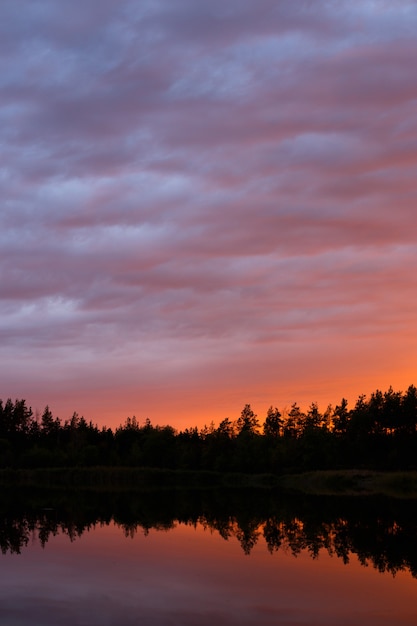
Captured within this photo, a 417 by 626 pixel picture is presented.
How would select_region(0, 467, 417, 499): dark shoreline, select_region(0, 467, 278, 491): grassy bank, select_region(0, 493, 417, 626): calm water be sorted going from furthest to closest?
select_region(0, 467, 278, 491): grassy bank → select_region(0, 467, 417, 499): dark shoreline → select_region(0, 493, 417, 626): calm water

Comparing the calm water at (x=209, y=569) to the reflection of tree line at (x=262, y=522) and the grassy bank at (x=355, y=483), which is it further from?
the grassy bank at (x=355, y=483)

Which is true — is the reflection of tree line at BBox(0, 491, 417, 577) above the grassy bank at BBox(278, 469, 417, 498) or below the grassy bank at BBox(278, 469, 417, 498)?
above

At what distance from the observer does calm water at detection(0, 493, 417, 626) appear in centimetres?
1795

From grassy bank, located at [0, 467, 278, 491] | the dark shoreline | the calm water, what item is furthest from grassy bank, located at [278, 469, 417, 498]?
the calm water

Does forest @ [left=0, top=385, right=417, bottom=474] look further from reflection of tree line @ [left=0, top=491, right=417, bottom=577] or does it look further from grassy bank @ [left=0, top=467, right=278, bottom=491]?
reflection of tree line @ [left=0, top=491, right=417, bottom=577]

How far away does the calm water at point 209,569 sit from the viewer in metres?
18.0

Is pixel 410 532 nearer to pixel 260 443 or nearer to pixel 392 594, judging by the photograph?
pixel 392 594

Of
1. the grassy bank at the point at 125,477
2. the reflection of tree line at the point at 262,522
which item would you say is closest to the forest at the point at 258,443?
the grassy bank at the point at 125,477

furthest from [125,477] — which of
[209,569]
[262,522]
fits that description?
[209,569]

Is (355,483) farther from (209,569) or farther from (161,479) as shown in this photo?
(209,569)

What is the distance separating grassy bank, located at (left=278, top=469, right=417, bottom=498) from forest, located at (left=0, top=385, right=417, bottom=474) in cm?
1672

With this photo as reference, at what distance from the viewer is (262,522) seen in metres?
42.8

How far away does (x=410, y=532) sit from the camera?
3584 centimetres

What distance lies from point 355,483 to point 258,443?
138 feet
